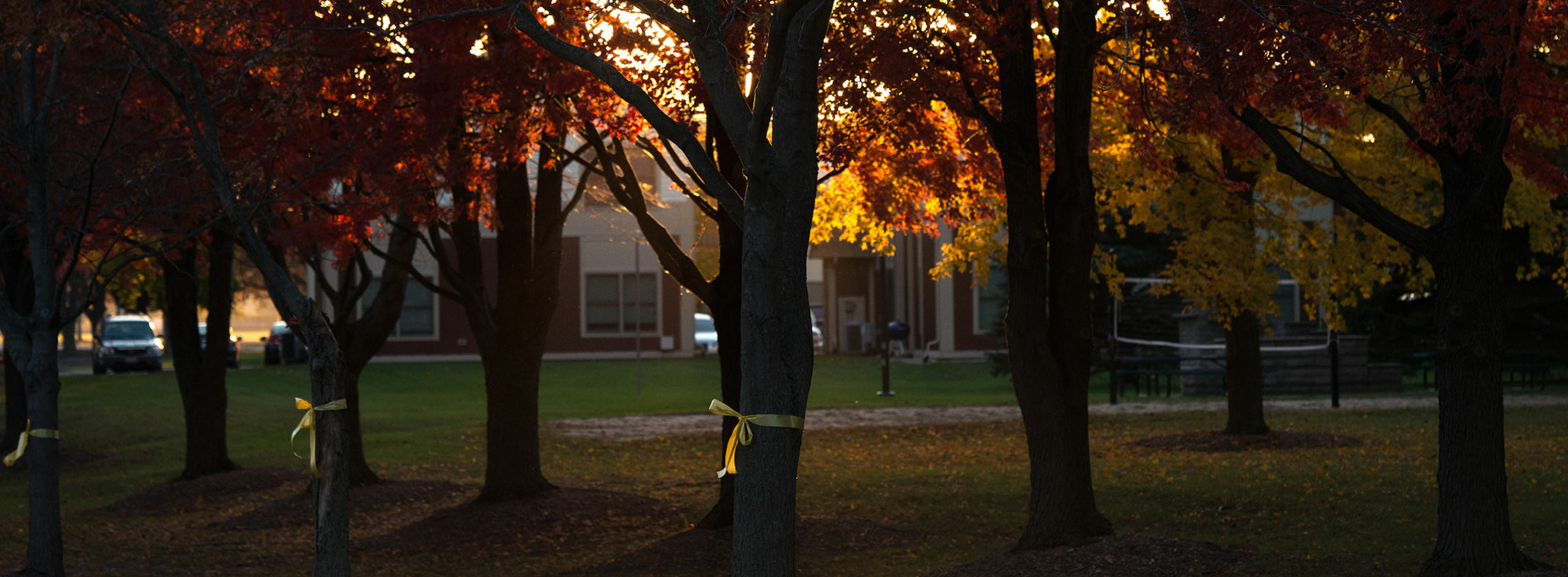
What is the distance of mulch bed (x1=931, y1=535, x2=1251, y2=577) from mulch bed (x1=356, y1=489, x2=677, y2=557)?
160 inches

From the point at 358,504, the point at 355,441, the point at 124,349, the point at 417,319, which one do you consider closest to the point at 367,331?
the point at 355,441

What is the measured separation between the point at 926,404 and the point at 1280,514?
52.6 feet

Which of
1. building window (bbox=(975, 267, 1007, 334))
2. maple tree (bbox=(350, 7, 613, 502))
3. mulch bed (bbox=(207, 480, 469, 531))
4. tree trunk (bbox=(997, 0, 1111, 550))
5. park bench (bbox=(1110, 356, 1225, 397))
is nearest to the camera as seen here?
tree trunk (bbox=(997, 0, 1111, 550))

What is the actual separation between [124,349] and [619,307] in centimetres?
1628

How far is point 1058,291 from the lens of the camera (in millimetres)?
9812

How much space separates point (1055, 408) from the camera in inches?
382

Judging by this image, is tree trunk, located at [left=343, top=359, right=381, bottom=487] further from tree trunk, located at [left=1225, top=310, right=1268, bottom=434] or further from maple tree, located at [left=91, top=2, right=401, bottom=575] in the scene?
tree trunk, located at [left=1225, top=310, right=1268, bottom=434]

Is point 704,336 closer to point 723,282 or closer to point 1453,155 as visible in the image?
Answer: point 723,282

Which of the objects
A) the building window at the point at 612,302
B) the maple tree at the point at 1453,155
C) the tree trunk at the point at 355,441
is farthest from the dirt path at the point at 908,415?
the building window at the point at 612,302

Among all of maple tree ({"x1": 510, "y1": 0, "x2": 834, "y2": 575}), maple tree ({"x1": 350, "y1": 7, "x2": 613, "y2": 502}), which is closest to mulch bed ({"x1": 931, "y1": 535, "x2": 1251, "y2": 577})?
maple tree ({"x1": 510, "y1": 0, "x2": 834, "y2": 575})

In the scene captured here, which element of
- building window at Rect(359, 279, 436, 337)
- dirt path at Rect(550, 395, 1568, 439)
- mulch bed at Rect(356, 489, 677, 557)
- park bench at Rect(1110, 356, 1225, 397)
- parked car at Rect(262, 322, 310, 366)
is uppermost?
building window at Rect(359, 279, 436, 337)

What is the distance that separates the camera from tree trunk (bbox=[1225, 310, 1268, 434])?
1741 centimetres

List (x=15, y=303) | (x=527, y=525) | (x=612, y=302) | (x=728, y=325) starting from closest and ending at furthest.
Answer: (x=728, y=325), (x=527, y=525), (x=15, y=303), (x=612, y=302)

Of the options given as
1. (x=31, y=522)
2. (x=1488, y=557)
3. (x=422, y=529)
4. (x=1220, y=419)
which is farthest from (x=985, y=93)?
(x=1220, y=419)
